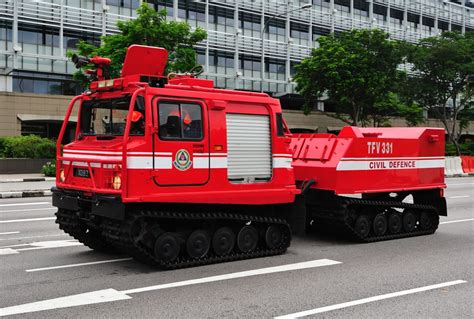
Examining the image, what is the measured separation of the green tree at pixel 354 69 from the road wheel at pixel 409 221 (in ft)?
85.9

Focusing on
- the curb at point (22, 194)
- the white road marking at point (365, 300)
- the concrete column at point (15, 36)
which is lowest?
the white road marking at point (365, 300)

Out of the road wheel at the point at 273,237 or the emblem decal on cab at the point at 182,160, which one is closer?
the emblem decal on cab at the point at 182,160

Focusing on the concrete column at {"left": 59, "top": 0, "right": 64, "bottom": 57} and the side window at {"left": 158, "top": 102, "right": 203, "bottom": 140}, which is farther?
the concrete column at {"left": 59, "top": 0, "right": 64, "bottom": 57}

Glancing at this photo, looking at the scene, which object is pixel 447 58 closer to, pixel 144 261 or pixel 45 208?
pixel 45 208

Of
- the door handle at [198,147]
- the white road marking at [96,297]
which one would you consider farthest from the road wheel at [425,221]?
the door handle at [198,147]

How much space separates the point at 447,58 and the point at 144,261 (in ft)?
121

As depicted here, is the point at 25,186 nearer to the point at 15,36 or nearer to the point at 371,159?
the point at 371,159

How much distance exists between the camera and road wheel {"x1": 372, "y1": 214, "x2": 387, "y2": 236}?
10258mm

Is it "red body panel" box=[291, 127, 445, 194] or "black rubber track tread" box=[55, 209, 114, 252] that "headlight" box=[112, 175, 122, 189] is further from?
"red body panel" box=[291, 127, 445, 194]

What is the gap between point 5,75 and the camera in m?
33.5

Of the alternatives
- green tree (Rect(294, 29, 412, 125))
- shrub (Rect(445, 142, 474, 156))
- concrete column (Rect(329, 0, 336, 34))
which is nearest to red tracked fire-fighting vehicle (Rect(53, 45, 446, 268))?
green tree (Rect(294, 29, 412, 125))

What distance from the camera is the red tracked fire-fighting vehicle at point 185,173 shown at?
723 cm

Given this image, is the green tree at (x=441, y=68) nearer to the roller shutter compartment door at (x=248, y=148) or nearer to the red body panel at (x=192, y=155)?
the red body panel at (x=192, y=155)

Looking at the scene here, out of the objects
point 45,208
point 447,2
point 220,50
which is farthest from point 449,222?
point 447,2
